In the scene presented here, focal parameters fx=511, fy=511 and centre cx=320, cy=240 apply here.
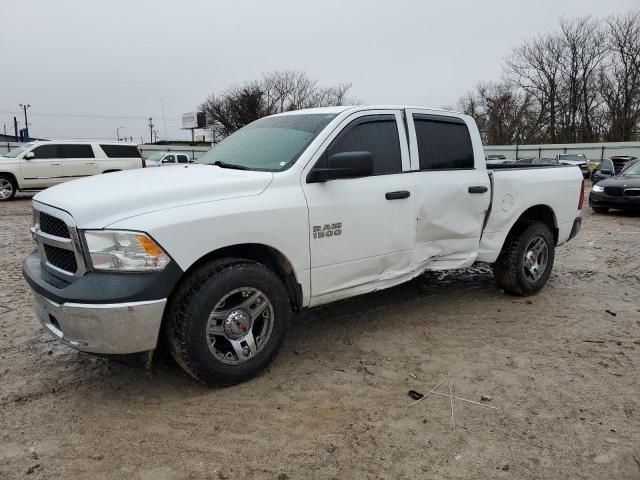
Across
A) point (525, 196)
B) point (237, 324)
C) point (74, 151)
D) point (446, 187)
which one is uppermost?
point (74, 151)

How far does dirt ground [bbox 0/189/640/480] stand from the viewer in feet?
8.60

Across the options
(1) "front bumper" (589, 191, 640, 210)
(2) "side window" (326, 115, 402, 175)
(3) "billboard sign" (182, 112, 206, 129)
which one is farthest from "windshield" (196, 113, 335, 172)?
(3) "billboard sign" (182, 112, 206, 129)

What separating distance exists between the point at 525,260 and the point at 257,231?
3.35 metres

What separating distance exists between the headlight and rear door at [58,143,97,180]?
1467 centimetres

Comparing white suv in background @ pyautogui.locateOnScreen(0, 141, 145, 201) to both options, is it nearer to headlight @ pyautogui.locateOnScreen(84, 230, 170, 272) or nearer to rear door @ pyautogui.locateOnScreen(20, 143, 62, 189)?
rear door @ pyautogui.locateOnScreen(20, 143, 62, 189)

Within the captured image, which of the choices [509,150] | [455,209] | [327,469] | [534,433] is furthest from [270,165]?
[509,150]

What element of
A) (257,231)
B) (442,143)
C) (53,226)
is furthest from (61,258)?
(442,143)

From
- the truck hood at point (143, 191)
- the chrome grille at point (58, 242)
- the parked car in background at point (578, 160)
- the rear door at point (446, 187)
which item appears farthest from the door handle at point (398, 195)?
the parked car in background at point (578, 160)

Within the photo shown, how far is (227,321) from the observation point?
3.27 m

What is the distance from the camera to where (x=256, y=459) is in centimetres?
265

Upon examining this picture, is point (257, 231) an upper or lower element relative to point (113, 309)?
upper

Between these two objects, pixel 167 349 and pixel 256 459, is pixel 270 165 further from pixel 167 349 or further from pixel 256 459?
pixel 256 459

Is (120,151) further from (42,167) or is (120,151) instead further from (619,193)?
(619,193)

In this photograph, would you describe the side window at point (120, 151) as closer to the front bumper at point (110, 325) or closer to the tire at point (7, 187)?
the tire at point (7, 187)
